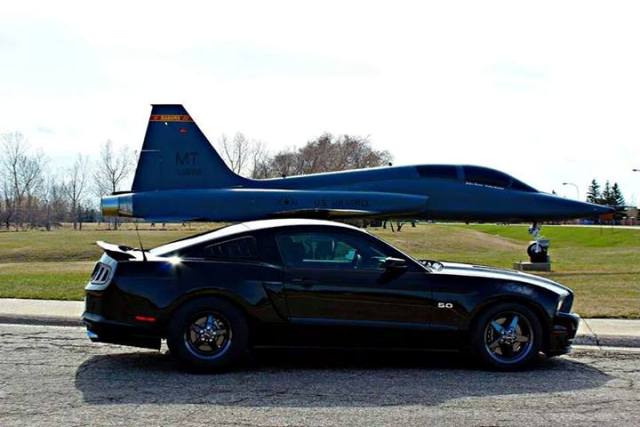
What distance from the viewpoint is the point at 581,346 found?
828 cm

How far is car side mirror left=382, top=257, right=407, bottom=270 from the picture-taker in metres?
6.86

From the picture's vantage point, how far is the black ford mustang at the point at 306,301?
666 centimetres

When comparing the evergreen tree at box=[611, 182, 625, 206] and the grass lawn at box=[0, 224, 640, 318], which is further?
the evergreen tree at box=[611, 182, 625, 206]

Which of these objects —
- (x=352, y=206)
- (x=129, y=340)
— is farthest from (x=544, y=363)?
(x=352, y=206)

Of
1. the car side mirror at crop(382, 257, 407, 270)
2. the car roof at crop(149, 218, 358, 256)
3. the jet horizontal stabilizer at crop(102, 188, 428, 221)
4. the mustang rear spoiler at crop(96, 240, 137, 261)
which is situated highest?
the jet horizontal stabilizer at crop(102, 188, 428, 221)

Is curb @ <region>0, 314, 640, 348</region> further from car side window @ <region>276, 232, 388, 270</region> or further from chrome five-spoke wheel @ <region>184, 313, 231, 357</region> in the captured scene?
chrome five-spoke wheel @ <region>184, 313, 231, 357</region>

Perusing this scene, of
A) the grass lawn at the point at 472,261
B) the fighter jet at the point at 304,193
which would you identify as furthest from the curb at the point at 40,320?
the fighter jet at the point at 304,193

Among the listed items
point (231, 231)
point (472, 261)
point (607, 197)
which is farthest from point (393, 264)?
point (607, 197)

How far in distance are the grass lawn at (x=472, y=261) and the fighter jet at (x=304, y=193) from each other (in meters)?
2.06

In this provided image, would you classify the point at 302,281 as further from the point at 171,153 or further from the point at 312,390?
the point at 171,153

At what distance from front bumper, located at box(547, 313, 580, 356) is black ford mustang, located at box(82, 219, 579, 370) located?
1 centimetres

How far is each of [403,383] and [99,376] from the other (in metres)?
2.74

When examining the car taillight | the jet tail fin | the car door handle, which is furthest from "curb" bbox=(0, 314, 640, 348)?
the jet tail fin

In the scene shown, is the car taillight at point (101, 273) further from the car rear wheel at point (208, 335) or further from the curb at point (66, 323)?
the curb at point (66, 323)
